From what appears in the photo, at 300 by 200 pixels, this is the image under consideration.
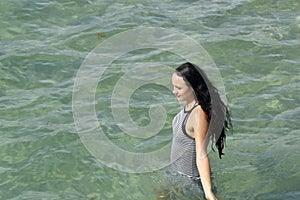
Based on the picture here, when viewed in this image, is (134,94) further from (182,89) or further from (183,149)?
(182,89)

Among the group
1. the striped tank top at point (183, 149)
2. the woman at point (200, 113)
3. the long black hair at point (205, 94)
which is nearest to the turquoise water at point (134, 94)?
the striped tank top at point (183, 149)

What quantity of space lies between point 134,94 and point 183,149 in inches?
124

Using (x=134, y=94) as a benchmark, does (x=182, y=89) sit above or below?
above

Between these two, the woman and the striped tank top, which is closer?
the woman

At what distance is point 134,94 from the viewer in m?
8.09

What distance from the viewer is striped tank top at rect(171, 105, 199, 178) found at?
4.97 meters

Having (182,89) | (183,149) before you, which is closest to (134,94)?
(183,149)

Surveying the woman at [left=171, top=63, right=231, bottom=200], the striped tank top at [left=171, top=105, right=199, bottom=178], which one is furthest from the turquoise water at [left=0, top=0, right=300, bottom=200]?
the woman at [left=171, top=63, right=231, bottom=200]

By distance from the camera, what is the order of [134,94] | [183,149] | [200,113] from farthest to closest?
[134,94] < [183,149] < [200,113]

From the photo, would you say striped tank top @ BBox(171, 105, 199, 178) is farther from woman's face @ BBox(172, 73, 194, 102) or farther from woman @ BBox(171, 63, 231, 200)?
woman's face @ BBox(172, 73, 194, 102)

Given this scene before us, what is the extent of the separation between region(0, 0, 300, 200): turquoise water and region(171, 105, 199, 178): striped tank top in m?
0.70

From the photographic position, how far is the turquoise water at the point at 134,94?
6102 mm

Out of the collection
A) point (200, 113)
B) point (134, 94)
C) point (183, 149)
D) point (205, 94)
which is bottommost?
point (134, 94)

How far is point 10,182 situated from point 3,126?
3.93ft
